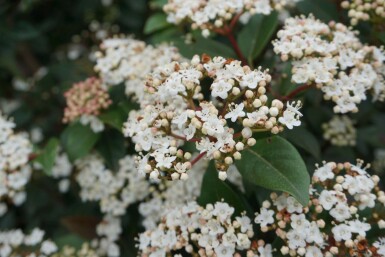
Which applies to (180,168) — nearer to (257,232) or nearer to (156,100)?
(156,100)

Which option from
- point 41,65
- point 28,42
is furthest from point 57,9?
point 41,65

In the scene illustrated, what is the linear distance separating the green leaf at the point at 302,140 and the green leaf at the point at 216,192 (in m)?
0.40

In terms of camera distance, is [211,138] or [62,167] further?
[62,167]

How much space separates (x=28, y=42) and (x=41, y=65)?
0.42 m

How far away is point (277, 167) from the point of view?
1.68m

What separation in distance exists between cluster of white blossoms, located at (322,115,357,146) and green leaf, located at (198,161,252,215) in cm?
85

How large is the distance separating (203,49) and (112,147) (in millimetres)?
619

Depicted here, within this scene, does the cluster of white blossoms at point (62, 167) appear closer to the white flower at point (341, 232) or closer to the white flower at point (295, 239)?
the white flower at point (295, 239)

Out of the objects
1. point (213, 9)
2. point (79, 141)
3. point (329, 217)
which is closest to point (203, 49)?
point (213, 9)

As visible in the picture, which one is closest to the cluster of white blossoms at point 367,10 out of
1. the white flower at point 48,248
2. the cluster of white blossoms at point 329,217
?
the cluster of white blossoms at point 329,217

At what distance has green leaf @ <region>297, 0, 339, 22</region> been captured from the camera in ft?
7.72

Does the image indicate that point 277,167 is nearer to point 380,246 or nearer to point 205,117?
point 205,117

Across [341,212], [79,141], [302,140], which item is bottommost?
[79,141]

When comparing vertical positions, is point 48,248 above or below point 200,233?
below
